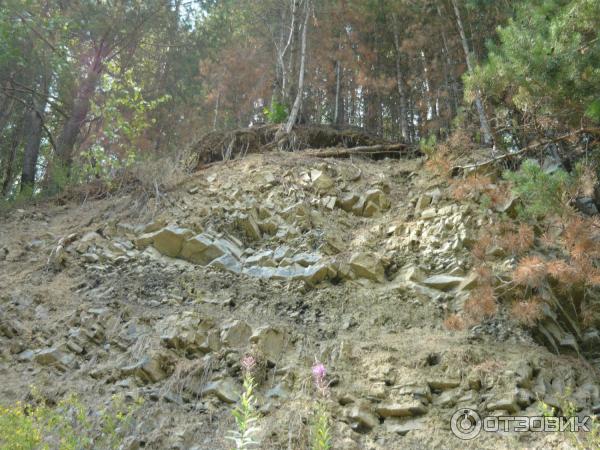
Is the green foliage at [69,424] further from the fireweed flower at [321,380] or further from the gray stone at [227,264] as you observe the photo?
the gray stone at [227,264]

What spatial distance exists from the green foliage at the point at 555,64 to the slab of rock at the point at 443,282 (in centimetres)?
178

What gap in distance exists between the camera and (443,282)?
5.16m

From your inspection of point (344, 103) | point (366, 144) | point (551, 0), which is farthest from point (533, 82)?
point (344, 103)

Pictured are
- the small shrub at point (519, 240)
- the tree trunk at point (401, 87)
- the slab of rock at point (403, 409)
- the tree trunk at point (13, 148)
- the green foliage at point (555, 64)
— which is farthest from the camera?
the tree trunk at point (13, 148)

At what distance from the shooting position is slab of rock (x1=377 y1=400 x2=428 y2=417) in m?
3.87

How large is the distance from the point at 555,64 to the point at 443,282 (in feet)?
7.48

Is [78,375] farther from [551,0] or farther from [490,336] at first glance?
[551,0]

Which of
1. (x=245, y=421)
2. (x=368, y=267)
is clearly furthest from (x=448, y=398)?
(x=245, y=421)

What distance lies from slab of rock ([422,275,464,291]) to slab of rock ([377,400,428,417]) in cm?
156

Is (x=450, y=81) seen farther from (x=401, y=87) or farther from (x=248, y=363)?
(x=248, y=363)

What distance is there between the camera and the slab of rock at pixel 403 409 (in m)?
3.87

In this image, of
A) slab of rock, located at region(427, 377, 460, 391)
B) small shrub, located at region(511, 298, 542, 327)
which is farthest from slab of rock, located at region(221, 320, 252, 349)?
small shrub, located at region(511, 298, 542, 327)

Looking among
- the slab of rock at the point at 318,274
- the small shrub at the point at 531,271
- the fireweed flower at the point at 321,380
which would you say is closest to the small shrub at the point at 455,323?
the small shrub at the point at 531,271

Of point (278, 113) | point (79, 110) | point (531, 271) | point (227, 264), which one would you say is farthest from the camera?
point (79, 110)
